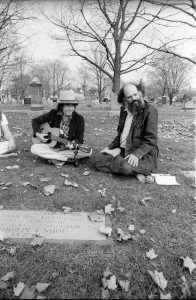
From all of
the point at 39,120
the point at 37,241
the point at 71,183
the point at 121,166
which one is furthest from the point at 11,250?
the point at 39,120

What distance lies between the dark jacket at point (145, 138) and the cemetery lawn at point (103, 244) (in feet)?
1.42

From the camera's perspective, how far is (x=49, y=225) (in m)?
2.84

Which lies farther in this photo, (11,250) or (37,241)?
(37,241)

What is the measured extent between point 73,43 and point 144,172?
40.7ft

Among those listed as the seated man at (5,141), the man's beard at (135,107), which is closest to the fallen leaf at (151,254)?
the man's beard at (135,107)

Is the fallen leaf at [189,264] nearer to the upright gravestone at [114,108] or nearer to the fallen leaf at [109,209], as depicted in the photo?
the fallen leaf at [109,209]

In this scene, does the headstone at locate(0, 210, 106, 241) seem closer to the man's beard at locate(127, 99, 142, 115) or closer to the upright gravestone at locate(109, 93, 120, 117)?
the man's beard at locate(127, 99, 142, 115)

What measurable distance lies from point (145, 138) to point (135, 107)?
536 mm

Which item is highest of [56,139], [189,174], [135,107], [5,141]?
[135,107]

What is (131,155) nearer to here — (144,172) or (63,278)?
(144,172)

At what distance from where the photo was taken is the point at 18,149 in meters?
5.98

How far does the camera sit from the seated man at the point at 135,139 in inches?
160

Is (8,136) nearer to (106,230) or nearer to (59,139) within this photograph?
(59,139)

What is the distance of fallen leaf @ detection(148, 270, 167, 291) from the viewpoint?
206 cm
